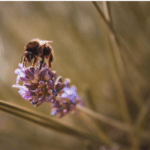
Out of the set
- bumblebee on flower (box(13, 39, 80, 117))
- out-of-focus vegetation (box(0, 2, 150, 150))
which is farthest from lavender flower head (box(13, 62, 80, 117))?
out-of-focus vegetation (box(0, 2, 150, 150))

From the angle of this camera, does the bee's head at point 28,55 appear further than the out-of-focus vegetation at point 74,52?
No

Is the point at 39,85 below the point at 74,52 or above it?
below

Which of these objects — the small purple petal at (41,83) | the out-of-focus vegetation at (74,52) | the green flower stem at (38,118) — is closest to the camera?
the green flower stem at (38,118)

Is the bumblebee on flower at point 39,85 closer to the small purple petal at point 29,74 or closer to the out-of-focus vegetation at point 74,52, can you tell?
the small purple petal at point 29,74

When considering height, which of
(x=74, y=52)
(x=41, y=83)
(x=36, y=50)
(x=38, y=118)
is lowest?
(x=38, y=118)

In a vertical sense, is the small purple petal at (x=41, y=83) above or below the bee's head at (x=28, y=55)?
below

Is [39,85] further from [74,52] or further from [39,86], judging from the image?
[74,52]

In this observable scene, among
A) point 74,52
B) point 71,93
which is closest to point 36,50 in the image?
point 71,93

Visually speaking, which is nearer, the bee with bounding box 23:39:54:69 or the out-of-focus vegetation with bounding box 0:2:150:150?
the bee with bounding box 23:39:54:69

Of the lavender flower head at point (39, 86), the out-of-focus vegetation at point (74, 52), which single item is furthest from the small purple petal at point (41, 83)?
the out-of-focus vegetation at point (74, 52)

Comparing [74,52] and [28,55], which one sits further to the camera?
[74,52]

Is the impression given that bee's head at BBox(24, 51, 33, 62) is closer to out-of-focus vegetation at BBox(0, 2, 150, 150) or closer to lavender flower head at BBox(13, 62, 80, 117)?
lavender flower head at BBox(13, 62, 80, 117)

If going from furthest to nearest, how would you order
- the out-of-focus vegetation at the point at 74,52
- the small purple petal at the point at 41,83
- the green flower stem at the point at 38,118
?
the out-of-focus vegetation at the point at 74,52, the small purple petal at the point at 41,83, the green flower stem at the point at 38,118

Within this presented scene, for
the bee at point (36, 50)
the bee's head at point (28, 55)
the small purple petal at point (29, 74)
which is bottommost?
the small purple petal at point (29, 74)
